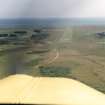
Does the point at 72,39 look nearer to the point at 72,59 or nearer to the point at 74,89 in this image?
the point at 72,59

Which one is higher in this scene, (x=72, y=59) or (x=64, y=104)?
(x=64, y=104)

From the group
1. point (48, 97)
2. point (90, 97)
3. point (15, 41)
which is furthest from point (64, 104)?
point (15, 41)

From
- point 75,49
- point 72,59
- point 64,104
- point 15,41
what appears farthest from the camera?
point 75,49

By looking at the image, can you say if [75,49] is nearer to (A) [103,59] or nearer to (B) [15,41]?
(A) [103,59]

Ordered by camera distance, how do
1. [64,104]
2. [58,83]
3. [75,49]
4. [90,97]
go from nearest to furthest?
[64,104] → [90,97] → [58,83] → [75,49]

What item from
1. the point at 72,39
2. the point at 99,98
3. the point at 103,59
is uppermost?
the point at 99,98

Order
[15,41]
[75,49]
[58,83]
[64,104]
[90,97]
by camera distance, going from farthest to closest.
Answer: [75,49]
[15,41]
[58,83]
[90,97]
[64,104]

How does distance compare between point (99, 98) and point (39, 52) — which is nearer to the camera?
point (99, 98)

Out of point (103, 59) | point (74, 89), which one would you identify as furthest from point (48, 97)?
point (103, 59)

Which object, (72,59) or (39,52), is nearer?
(39,52)
